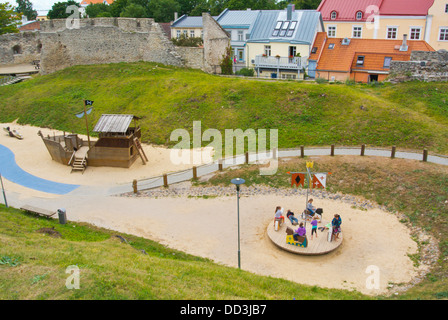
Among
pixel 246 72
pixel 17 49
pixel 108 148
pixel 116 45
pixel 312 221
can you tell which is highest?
pixel 116 45

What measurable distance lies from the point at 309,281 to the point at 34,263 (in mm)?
8382

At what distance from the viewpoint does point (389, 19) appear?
4309 centimetres

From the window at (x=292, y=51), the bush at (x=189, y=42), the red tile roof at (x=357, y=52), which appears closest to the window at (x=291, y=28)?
the window at (x=292, y=51)

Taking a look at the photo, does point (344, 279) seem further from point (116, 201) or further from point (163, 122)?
point (163, 122)

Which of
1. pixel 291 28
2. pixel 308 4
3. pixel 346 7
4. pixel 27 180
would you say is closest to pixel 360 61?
pixel 291 28

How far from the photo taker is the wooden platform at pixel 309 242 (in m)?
14.7

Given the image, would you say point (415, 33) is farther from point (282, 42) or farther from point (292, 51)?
point (282, 42)

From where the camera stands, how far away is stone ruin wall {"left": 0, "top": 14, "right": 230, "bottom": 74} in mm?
35594

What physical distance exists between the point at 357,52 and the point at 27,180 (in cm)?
2954

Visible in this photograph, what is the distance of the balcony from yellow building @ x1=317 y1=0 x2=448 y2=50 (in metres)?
13.7

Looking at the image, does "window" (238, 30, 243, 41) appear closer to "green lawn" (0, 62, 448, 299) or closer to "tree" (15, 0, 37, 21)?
"green lawn" (0, 62, 448, 299)

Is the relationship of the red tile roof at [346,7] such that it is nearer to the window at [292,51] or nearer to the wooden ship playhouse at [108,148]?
the window at [292,51]

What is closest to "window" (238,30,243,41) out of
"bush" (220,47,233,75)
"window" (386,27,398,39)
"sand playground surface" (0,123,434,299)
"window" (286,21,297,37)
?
"window" (286,21,297,37)

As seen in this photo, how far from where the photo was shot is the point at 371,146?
22797 mm
